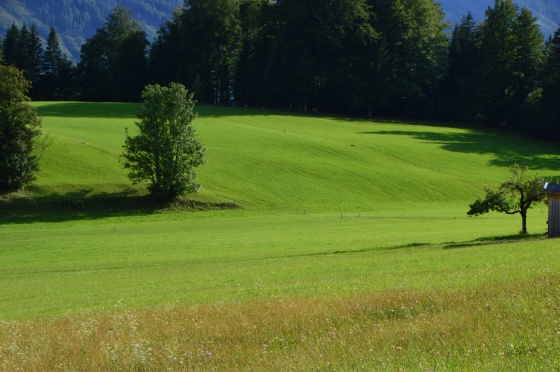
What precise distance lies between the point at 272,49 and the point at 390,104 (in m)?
24.1

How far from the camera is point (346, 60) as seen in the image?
119m

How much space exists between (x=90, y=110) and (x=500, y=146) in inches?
2561

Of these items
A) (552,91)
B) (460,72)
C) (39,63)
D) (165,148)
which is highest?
(39,63)

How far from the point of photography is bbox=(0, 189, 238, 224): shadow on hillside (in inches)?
2207

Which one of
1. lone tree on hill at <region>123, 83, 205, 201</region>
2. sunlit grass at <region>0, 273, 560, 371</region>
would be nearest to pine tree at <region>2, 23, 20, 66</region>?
lone tree on hill at <region>123, 83, 205, 201</region>

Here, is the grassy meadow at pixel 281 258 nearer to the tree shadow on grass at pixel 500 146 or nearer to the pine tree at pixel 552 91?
the tree shadow on grass at pixel 500 146

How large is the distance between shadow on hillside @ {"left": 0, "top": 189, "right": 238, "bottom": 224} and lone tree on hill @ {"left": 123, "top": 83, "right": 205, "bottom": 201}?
1.45 metres

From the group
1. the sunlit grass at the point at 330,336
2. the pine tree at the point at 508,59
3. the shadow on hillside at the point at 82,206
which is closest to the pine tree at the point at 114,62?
the pine tree at the point at 508,59

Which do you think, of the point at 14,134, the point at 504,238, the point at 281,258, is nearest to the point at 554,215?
the point at 504,238

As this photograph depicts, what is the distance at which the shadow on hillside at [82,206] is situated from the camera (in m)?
56.1

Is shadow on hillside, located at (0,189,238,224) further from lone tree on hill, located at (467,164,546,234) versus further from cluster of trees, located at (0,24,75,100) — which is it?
cluster of trees, located at (0,24,75,100)

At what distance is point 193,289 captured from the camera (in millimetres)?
20078

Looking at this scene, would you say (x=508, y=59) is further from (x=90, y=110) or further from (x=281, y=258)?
(x=281, y=258)

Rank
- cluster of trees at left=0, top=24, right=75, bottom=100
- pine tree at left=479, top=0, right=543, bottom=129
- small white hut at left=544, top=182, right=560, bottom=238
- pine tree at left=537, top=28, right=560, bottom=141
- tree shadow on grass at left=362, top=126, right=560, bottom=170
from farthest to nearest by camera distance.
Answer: cluster of trees at left=0, top=24, right=75, bottom=100
pine tree at left=479, top=0, right=543, bottom=129
pine tree at left=537, top=28, right=560, bottom=141
tree shadow on grass at left=362, top=126, right=560, bottom=170
small white hut at left=544, top=182, right=560, bottom=238
